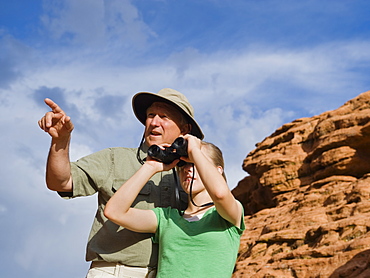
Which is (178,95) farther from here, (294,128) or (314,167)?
(294,128)

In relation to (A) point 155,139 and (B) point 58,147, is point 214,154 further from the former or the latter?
(B) point 58,147

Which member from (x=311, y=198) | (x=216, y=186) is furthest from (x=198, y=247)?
(x=311, y=198)

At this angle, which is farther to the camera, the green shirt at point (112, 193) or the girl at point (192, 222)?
the green shirt at point (112, 193)

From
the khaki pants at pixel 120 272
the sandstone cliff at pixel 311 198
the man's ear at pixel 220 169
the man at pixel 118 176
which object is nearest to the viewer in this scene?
the man at pixel 118 176

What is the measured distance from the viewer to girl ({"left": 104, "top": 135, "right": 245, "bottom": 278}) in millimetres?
3881

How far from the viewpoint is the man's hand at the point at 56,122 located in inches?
158

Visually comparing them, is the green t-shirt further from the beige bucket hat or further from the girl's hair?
the beige bucket hat

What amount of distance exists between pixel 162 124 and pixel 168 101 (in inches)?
9.1

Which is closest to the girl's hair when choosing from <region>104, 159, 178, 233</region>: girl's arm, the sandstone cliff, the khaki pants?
<region>104, 159, 178, 233</region>: girl's arm

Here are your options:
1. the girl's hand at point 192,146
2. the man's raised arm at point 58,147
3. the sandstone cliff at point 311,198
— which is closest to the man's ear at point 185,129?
the girl's hand at point 192,146

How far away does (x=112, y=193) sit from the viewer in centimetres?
456

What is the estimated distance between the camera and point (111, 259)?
4.34 metres

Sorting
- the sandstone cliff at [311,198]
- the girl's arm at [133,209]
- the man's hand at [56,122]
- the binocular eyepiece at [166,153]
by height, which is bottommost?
the girl's arm at [133,209]

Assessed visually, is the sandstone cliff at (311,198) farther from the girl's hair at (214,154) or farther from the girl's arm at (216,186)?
the girl's arm at (216,186)
